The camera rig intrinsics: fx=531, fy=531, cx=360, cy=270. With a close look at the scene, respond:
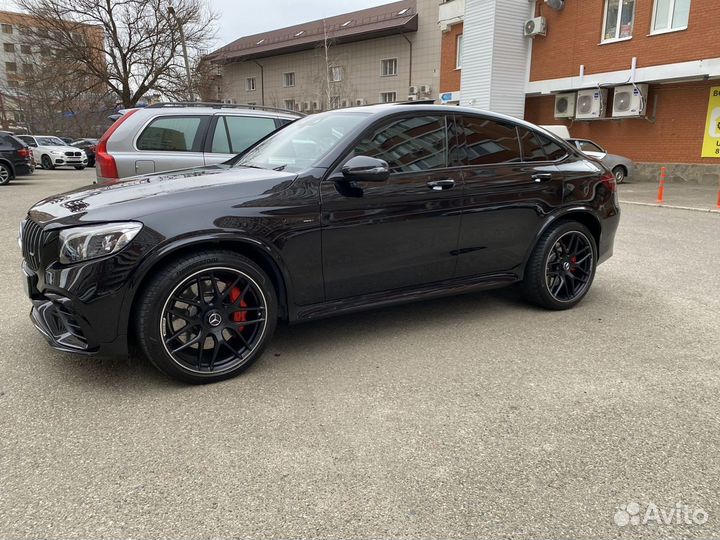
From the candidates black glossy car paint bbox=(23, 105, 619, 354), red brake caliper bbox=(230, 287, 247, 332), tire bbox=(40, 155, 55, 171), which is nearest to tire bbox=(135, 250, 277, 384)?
red brake caliper bbox=(230, 287, 247, 332)

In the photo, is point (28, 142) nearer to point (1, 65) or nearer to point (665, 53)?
point (665, 53)

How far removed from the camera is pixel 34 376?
10.6 feet

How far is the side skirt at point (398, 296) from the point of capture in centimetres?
349

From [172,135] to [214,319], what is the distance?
13.3 ft

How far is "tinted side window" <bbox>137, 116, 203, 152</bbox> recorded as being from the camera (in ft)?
20.7

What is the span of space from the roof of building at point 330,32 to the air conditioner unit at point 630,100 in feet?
61.3

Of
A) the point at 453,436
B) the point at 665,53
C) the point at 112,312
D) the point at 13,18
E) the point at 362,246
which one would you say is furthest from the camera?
the point at 13,18

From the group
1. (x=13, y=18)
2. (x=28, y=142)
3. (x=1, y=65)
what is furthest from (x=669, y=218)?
(x=1, y=65)

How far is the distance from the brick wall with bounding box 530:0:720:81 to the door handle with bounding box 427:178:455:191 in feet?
54.2

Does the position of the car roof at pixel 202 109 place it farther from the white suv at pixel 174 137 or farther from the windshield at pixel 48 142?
the windshield at pixel 48 142

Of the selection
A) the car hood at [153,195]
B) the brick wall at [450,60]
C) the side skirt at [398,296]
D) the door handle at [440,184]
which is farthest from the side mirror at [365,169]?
the brick wall at [450,60]

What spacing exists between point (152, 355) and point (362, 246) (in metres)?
1.46

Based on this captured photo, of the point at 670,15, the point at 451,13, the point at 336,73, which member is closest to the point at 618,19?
the point at 670,15

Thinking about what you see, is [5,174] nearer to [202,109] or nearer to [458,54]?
[202,109]
